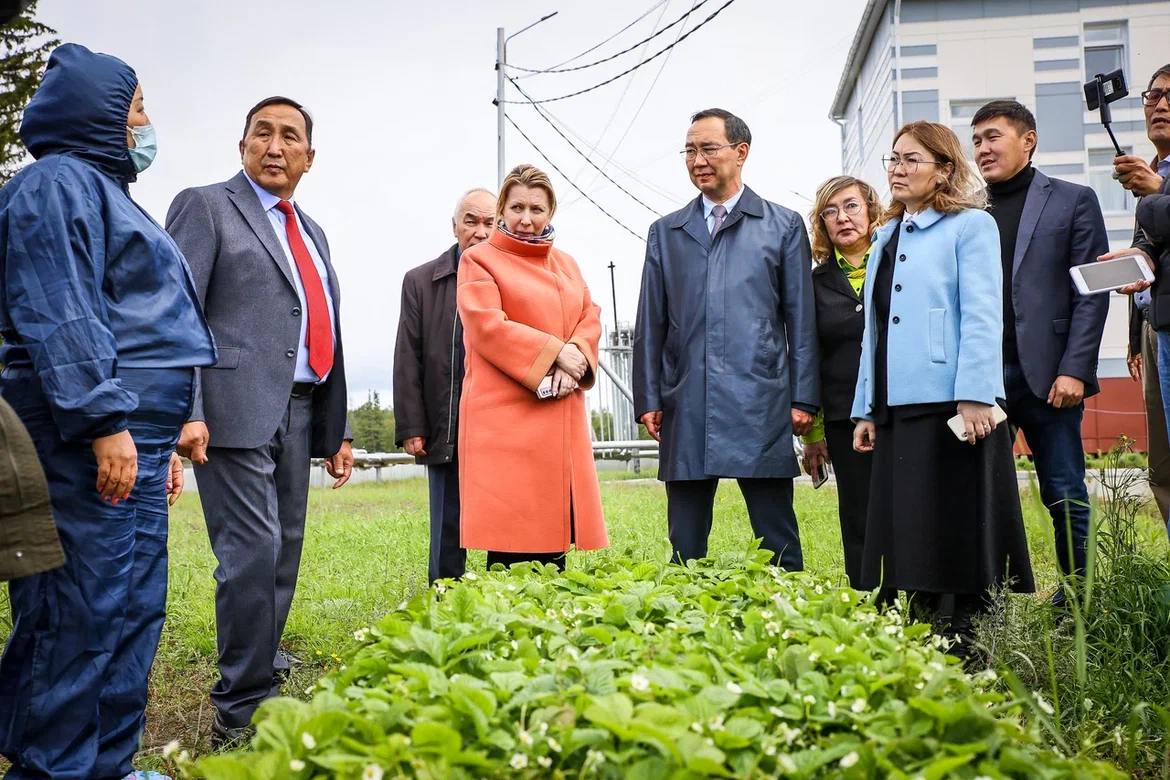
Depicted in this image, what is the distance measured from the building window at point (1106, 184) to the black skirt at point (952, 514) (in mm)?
22550

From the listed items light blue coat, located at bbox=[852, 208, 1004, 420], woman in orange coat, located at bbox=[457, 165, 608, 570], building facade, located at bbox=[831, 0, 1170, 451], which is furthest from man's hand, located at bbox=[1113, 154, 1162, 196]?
building facade, located at bbox=[831, 0, 1170, 451]

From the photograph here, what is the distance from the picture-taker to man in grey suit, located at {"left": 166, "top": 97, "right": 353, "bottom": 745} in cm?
351

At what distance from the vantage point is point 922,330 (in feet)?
12.5

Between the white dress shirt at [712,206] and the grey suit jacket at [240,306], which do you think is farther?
the white dress shirt at [712,206]

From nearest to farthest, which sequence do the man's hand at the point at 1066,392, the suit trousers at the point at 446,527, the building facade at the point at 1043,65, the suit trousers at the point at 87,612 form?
the suit trousers at the point at 87,612
the man's hand at the point at 1066,392
the suit trousers at the point at 446,527
the building facade at the point at 1043,65

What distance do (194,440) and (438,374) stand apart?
6.62 ft

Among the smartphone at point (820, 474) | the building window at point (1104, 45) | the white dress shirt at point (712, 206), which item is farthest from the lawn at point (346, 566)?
the building window at point (1104, 45)

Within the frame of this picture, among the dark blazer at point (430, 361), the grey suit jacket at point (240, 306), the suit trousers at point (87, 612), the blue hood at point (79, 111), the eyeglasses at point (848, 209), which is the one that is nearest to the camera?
the suit trousers at point (87, 612)

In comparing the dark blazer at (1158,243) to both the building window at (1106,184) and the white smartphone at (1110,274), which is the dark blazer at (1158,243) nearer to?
the white smartphone at (1110,274)

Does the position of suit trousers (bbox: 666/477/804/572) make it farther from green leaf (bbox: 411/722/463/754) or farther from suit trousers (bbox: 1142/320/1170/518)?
green leaf (bbox: 411/722/463/754)

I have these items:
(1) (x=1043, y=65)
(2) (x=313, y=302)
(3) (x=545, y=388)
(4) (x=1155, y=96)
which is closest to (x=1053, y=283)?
(4) (x=1155, y=96)

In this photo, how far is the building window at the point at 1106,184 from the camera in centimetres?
2345

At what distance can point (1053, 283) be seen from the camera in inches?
173

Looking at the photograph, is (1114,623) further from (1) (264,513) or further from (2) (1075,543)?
(1) (264,513)
